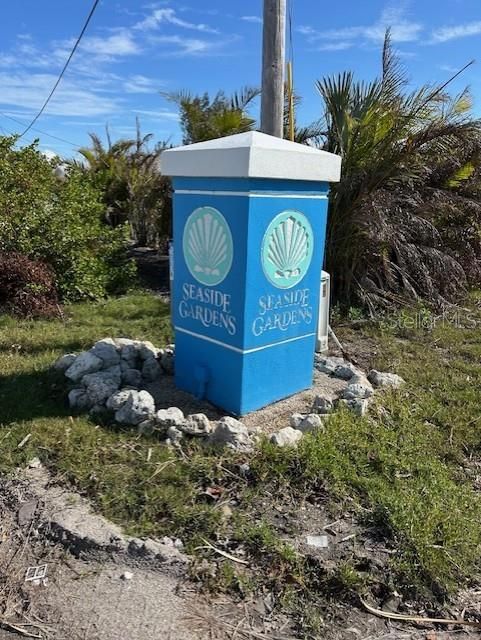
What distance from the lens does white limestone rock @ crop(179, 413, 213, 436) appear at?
3283 millimetres

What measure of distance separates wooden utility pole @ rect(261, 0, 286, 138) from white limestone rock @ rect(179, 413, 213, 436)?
2.62 meters

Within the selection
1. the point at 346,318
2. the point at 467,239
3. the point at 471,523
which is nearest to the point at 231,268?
the point at 471,523

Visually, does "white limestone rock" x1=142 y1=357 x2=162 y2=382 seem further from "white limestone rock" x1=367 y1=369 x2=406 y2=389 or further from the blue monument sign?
"white limestone rock" x1=367 y1=369 x2=406 y2=389

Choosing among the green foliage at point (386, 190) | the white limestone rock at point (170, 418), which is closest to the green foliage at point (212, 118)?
the green foliage at point (386, 190)

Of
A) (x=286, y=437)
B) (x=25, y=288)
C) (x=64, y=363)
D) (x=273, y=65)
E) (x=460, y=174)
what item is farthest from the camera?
(x=460, y=174)

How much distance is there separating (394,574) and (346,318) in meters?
4.27

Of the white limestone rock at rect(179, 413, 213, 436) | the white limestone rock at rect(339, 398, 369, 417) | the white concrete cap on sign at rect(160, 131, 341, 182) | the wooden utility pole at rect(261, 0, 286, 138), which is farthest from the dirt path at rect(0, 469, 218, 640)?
the wooden utility pole at rect(261, 0, 286, 138)

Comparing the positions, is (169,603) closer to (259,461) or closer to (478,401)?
(259,461)

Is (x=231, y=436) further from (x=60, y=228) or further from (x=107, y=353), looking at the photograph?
(x=60, y=228)

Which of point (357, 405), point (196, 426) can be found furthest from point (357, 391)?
point (196, 426)

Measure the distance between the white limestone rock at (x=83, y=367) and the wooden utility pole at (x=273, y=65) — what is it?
95.4 inches

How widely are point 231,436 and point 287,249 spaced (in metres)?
1.26

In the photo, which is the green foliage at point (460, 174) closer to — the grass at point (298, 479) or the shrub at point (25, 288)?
the grass at point (298, 479)

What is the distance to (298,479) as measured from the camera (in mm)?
2941
